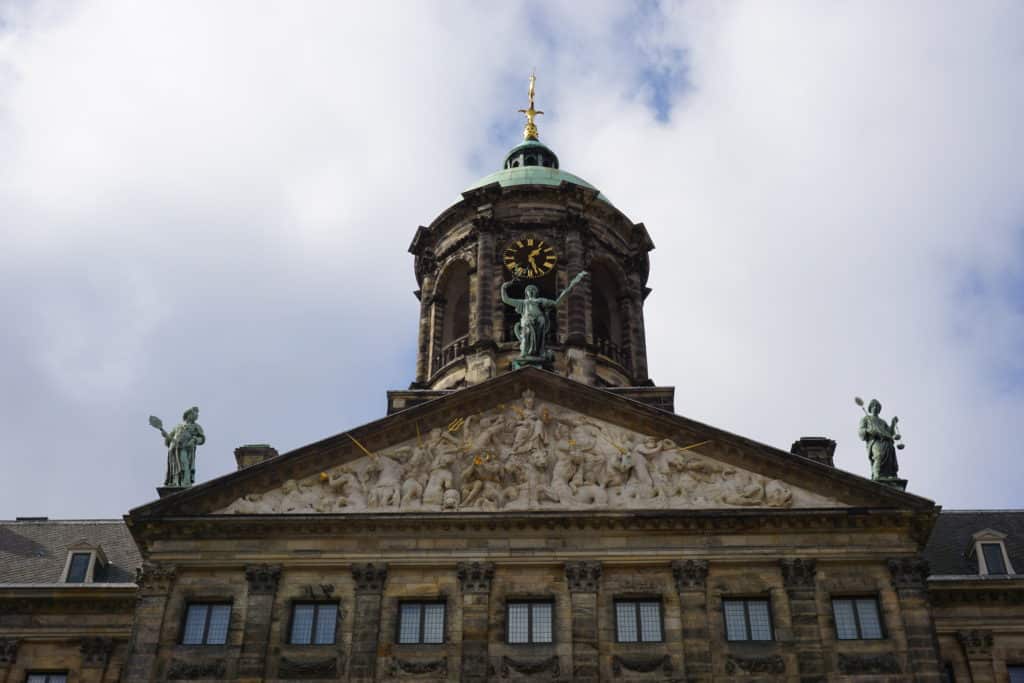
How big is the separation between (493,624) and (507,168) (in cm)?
1922

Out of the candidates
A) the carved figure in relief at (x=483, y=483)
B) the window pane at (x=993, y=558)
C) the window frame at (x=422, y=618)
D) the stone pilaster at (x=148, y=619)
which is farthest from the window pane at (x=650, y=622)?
the stone pilaster at (x=148, y=619)

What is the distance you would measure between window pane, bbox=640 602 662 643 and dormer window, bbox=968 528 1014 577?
8.73m

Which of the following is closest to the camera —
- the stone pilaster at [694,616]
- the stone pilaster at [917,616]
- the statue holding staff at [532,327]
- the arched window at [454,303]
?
the stone pilaster at [917,616]

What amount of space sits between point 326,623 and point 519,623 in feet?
12.6

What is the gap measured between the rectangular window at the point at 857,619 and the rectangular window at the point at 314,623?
9889 millimetres

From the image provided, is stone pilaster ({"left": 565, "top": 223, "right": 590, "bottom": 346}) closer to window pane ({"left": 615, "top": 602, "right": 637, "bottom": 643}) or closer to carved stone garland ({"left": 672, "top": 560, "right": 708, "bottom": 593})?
carved stone garland ({"left": 672, "top": 560, "right": 708, "bottom": 593})

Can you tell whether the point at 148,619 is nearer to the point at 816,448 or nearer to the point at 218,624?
the point at 218,624

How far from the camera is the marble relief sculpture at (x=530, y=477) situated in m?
27.4

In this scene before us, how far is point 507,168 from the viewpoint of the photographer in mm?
41750

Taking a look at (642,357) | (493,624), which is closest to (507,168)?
(642,357)

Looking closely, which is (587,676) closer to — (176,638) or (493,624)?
(493,624)

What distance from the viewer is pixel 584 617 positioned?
25922 millimetres

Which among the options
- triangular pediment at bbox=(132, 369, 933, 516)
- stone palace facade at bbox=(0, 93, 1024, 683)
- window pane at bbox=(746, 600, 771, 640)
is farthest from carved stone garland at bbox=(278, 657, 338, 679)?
window pane at bbox=(746, 600, 771, 640)

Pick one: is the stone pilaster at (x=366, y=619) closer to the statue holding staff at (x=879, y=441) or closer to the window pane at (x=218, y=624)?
the window pane at (x=218, y=624)
